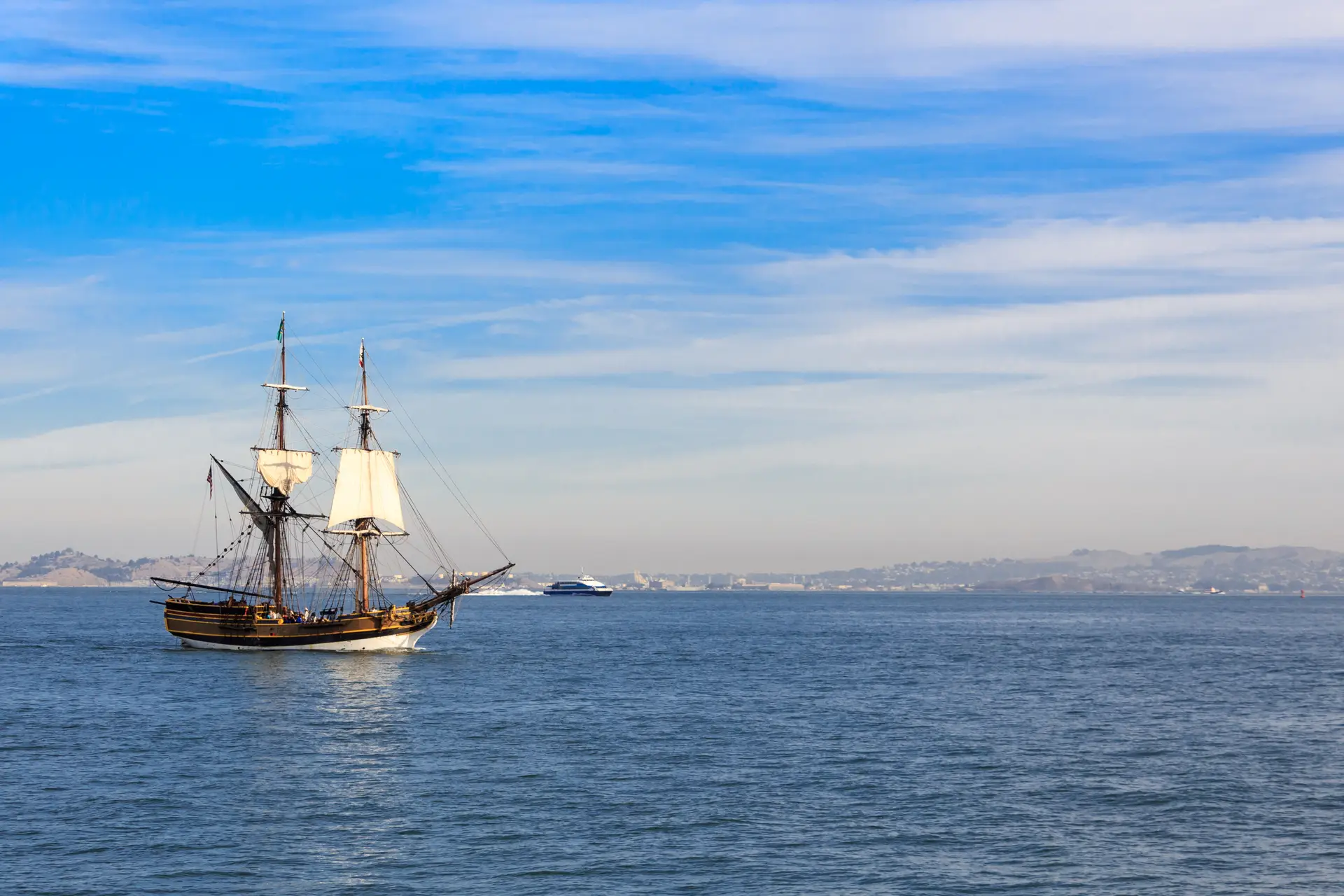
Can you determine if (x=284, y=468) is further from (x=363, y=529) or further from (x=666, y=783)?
(x=666, y=783)

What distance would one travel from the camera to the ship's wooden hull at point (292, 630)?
357 ft

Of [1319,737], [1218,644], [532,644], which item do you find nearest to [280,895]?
[1319,737]

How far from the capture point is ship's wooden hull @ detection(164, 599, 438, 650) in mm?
108750

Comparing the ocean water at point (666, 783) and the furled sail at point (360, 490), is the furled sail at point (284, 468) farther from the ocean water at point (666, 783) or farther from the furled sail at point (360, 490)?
the ocean water at point (666, 783)

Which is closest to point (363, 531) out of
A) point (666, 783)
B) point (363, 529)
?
point (363, 529)

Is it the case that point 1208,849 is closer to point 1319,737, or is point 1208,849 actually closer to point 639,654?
point 1319,737

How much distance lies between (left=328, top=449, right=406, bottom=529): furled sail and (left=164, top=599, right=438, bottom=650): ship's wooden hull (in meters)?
12.3

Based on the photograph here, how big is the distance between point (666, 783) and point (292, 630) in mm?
71370

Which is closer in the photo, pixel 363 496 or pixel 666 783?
pixel 666 783

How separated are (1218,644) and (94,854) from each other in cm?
12862

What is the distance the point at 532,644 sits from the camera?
445 ft

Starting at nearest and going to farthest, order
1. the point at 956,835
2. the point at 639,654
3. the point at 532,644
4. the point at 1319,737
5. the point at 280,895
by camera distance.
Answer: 1. the point at 280,895
2. the point at 956,835
3. the point at 1319,737
4. the point at 639,654
5. the point at 532,644

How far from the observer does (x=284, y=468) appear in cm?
12100

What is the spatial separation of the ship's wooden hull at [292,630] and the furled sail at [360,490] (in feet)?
40.2
